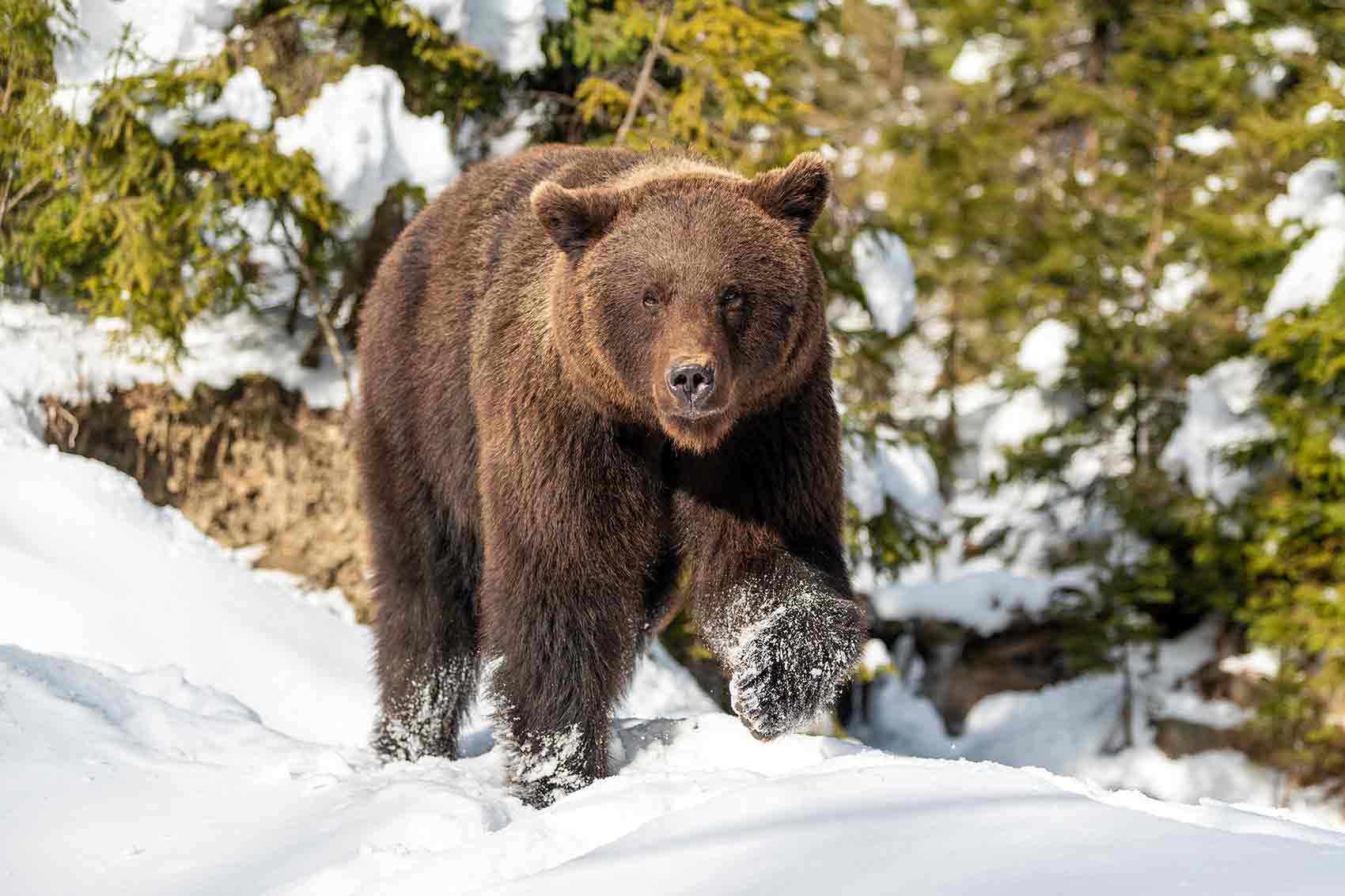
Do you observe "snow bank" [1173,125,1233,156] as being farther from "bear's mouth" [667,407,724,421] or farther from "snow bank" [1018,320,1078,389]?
"bear's mouth" [667,407,724,421]

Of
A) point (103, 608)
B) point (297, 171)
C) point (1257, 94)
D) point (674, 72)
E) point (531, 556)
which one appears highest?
point (1257, 94)

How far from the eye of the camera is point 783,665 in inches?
180

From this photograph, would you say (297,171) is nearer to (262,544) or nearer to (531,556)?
(262,544)

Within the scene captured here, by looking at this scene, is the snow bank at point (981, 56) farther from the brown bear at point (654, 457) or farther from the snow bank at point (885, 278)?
the brown bear at point (654, 457)

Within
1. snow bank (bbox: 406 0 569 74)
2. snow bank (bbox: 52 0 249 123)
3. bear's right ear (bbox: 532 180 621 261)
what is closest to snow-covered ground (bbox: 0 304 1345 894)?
bear's right ear (bbox: 532 180 621 261)

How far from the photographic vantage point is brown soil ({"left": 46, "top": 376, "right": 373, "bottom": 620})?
9.41 m

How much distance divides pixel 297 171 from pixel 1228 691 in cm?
1100

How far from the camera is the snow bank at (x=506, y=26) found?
951cm

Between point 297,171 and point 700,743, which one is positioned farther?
point 297,171

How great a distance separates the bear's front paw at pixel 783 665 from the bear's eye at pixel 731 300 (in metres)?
1.02

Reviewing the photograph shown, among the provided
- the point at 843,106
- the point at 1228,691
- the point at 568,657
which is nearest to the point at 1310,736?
the point at 1228,691

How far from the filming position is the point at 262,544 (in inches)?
382

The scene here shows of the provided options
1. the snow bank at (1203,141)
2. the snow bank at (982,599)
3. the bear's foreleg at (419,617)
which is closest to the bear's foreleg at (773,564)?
the bear's foreleg at (419,617)

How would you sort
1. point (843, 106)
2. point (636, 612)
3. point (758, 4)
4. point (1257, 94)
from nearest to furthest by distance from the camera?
point (636, 612), point (758, 4), point (1257, 94), point (843, 106)
